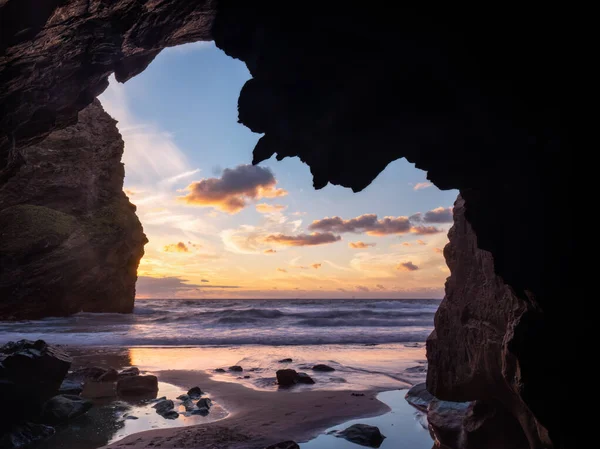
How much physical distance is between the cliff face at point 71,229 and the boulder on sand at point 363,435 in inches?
978

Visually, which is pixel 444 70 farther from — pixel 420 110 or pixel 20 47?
pixel 20 47

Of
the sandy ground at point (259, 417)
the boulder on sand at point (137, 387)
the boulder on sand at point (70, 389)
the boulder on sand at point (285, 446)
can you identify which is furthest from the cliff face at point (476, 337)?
the boulder on sand at point (70, 389)

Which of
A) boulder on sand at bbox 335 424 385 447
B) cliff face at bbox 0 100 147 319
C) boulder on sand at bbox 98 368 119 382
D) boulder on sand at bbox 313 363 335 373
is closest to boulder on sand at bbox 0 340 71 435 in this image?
Answer: boulder on sand at bbox 98 368 119 382

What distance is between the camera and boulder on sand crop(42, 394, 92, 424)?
18.7ft

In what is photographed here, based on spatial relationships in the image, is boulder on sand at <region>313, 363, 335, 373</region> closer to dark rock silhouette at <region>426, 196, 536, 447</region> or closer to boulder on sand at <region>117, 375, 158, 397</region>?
boulder on sand at <region>117, 375, 158, 397</region>

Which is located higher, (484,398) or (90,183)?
(90,183)

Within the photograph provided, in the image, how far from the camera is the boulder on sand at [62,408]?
18.7 ft

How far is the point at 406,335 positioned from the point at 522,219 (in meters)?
16.3

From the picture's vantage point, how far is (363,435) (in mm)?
5172

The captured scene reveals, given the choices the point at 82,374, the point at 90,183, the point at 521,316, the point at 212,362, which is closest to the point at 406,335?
the point at 212,362

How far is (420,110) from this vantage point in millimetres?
4516

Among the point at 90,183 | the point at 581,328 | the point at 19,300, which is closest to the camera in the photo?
the point at 581,328

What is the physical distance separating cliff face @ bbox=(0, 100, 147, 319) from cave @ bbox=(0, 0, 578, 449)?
2239 centimetres

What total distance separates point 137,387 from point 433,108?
6.85 metres
